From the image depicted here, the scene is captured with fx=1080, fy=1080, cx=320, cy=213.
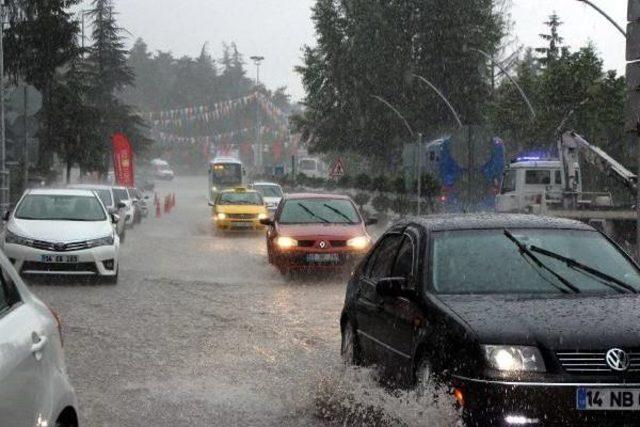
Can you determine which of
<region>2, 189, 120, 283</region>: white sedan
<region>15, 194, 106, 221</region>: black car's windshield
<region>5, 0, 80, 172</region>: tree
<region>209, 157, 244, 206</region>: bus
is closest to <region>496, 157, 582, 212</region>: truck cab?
<region>15, 194, 106, 221</region>: black car's windshield

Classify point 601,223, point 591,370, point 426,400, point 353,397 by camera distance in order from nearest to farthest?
1. point 591,370
2. point 426,400
3. point 353,397
4. point 601,223

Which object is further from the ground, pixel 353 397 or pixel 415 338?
pixel 415 338

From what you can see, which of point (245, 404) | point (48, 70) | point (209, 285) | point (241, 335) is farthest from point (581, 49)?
point (245, 404)

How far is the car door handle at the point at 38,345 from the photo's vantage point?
4.05 metres

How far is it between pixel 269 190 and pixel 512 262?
38197 mm

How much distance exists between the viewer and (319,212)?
1975cm

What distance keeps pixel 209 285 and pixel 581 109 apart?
34.7 m

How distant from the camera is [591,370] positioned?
18.0 ft

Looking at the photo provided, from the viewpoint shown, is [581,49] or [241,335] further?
[581,49]

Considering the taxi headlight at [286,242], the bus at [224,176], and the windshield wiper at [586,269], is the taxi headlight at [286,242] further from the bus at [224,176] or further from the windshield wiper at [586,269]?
the bus at [224,176]

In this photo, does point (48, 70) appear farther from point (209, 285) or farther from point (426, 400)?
point (426, 400)

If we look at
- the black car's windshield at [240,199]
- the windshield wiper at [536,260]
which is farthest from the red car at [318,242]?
the black car's windshield at [240,199]

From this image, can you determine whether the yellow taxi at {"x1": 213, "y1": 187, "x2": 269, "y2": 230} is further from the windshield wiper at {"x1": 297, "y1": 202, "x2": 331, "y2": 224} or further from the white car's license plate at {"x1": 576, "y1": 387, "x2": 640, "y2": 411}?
the white car's license plate at {"x1": 576, "y1": 387, "x2": 640, "y2": 411}

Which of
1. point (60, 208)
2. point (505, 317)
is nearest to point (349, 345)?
point (505, 317)
